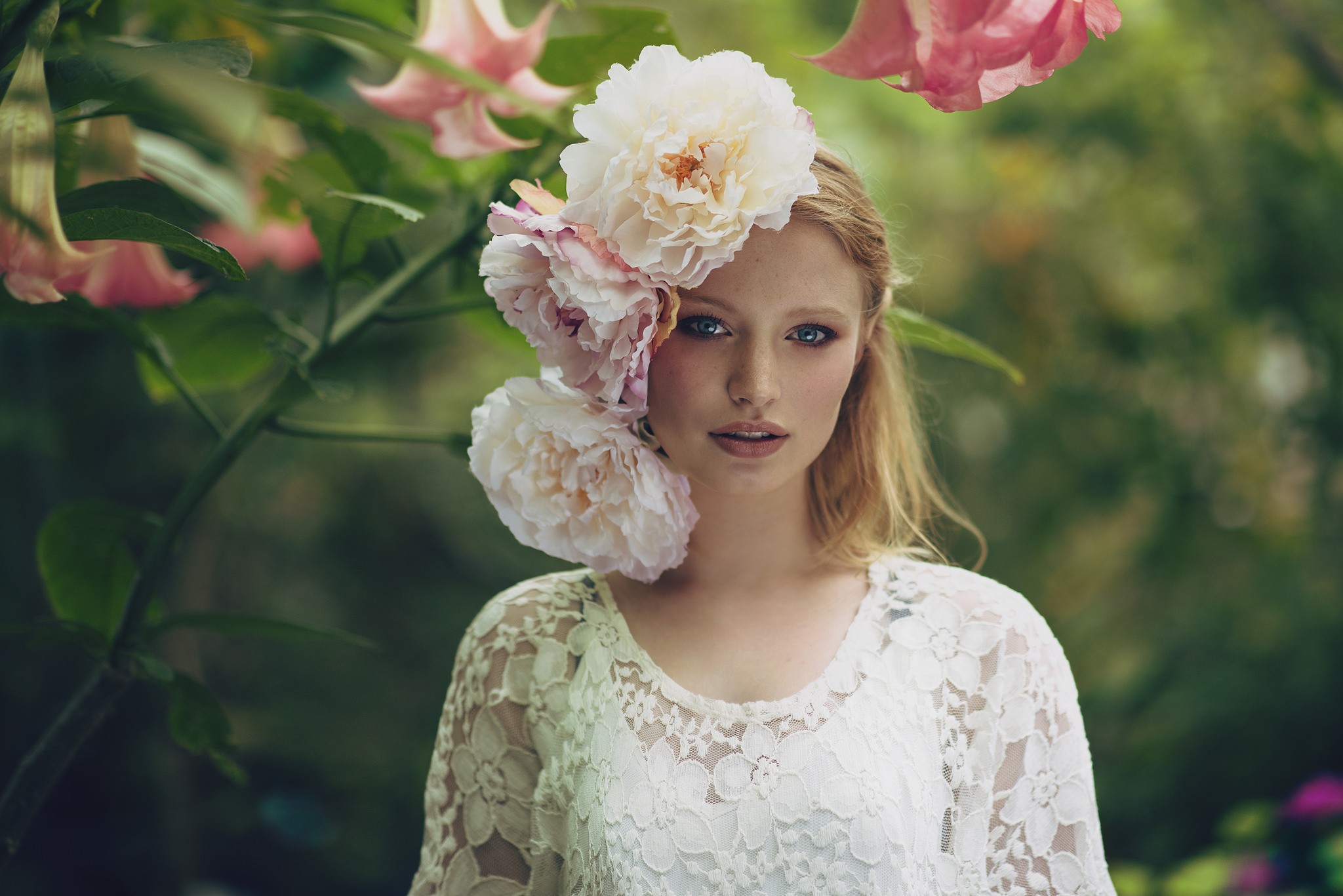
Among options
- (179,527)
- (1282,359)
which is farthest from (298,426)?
(1282,359)

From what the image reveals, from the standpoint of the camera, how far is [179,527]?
903 millimetres

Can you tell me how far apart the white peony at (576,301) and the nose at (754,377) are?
0.26ft

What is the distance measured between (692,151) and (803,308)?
0.65 ft

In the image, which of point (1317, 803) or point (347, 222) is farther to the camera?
point (1317, 803)

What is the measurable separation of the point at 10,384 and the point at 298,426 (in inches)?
61.4

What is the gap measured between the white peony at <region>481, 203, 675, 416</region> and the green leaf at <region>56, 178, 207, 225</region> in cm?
24

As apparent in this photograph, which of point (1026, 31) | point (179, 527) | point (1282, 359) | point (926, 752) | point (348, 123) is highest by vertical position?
point (1282, 359)

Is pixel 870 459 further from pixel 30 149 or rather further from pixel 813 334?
pixel 30 149

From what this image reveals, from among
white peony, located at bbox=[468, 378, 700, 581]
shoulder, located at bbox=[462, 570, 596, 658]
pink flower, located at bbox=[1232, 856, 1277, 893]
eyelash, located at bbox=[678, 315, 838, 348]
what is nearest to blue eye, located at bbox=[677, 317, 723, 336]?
eyelash, located at bbox=[678, 315, 838, 348]

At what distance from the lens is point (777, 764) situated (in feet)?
3.15

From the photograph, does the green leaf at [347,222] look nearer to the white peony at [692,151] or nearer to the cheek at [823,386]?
the white peony at [692,151]

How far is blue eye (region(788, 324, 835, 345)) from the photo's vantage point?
97 cm

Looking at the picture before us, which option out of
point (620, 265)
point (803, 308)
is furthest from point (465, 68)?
A: point (803, 308)

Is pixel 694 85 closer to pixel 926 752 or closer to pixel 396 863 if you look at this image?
pixel 926 752
